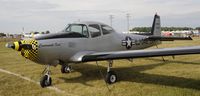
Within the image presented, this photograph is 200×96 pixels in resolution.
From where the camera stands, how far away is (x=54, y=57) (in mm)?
9523

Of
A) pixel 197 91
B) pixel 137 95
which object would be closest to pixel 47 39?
pixel 137 95

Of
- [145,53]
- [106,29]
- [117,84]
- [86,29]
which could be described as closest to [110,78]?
[117,84]

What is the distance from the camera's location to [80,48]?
10180 millimetres

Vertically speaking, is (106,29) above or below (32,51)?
above

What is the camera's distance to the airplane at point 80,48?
8.77 metres

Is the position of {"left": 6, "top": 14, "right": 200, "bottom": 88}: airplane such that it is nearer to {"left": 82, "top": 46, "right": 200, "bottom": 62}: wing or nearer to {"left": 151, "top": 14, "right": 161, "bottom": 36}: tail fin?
{"left": 82, "top": 46, "right": 200, "bottom": 62}: wing

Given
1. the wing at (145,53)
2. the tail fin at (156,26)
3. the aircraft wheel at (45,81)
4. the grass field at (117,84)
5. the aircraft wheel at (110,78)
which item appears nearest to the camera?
the wing at (145,53)

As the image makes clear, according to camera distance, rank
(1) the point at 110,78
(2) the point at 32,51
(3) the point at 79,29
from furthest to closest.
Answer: (3) the point at 79,29
(1) the point at 110,78
(2) the point at 32,51

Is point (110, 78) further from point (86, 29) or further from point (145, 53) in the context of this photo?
point (86, 29)

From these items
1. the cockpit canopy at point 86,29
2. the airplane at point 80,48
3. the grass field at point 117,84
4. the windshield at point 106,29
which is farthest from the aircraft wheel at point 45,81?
the windshield at point 106,29

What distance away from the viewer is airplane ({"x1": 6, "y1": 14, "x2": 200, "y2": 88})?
877 centimetres

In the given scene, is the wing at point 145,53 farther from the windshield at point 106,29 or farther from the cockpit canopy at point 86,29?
the windshield at point 106,29

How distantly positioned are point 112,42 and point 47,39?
11.0 ft

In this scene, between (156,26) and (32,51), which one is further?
(156,26)
